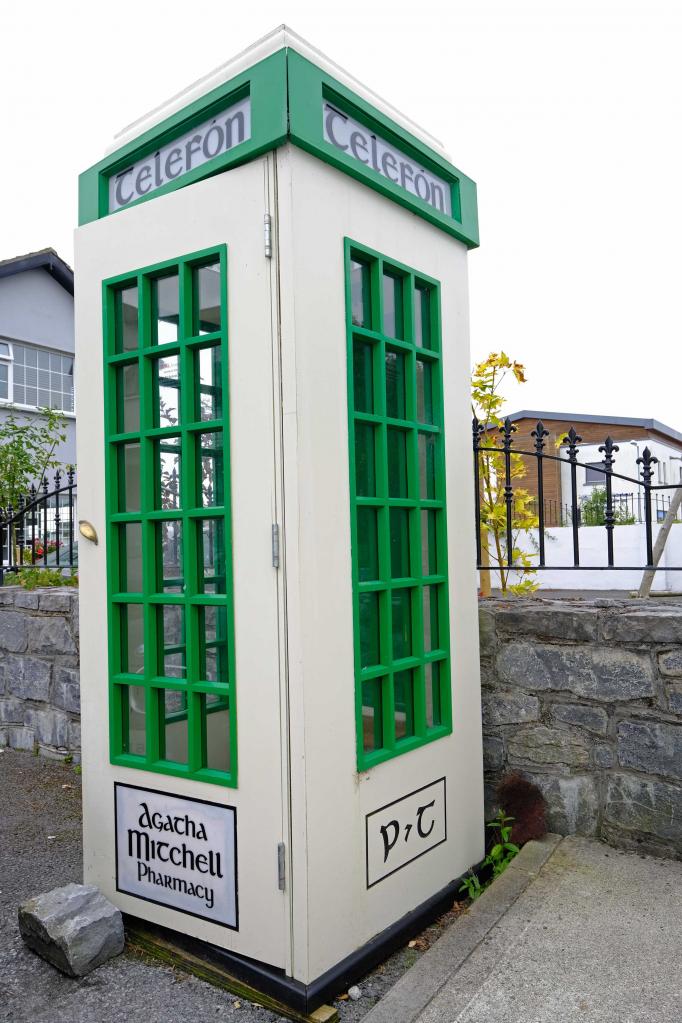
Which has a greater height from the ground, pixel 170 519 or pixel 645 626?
pixel 170 519

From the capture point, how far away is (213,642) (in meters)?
2.81

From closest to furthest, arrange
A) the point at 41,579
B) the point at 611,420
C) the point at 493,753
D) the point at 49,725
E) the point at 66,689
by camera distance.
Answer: the point at 493,753
the point at 66,689
the point at 49,725
the point at 41,579
the point at 611,420

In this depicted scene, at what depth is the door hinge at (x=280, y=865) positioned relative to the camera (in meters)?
2.44

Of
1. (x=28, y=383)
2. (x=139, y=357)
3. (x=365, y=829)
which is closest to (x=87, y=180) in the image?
(x=139, y=357)

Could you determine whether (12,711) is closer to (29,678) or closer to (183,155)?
(29,678)

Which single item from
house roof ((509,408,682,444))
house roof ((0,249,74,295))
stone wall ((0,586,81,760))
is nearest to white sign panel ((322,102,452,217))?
stone wall ((0,586,81,760))

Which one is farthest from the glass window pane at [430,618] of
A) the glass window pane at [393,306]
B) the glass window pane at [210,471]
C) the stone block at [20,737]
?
the stone block at [20,737]

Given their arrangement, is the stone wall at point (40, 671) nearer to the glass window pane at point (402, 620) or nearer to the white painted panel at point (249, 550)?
the white painted panel at point (249, 550)

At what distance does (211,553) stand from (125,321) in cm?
101

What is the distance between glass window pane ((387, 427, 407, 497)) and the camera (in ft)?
9.66

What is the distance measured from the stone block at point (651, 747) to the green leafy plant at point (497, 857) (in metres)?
0.62

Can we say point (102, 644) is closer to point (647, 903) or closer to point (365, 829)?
point (365, 829)

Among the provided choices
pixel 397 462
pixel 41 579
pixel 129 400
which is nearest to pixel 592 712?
pixel 397 462

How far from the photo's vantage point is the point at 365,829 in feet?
8.61
